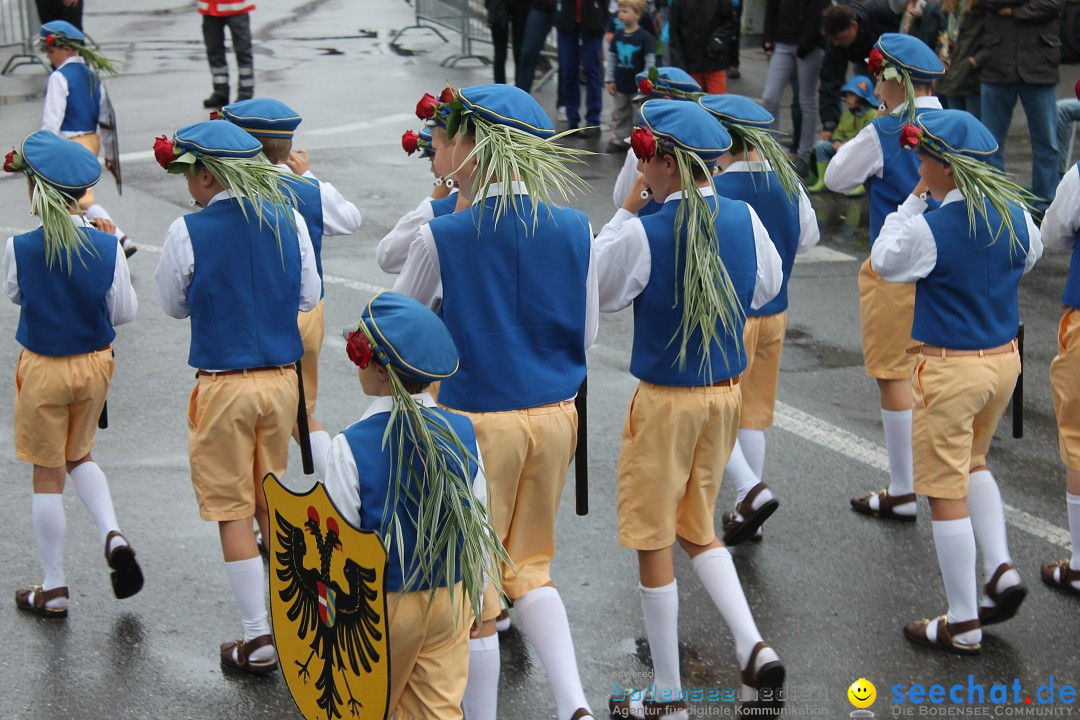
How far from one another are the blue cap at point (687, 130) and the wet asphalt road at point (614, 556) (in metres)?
1.97

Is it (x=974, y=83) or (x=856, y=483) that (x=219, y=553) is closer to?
(x=856, y=483)

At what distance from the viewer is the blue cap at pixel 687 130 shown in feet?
14.6

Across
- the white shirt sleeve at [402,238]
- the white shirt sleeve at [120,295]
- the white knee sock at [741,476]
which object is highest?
the white shirt sleeve at [402,238]

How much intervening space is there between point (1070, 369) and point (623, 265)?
6.95 feet

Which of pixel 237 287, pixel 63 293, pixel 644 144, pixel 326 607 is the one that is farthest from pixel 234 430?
pixel 644 144

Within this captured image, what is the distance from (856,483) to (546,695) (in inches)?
95.4

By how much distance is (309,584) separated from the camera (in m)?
3.66

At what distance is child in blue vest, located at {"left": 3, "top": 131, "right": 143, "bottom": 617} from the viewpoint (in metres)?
5.08

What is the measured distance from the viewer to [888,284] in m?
6.04

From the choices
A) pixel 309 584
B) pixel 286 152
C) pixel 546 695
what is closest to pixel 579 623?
pixel 546 695

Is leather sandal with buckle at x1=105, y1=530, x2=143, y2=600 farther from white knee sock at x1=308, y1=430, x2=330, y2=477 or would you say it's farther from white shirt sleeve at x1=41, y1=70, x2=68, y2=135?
white shirt sleeve at x1=41, y1=70, x2=68, y2=135

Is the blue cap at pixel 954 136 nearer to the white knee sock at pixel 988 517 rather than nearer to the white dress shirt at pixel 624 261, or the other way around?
the white dress shirt at pixel 624 261

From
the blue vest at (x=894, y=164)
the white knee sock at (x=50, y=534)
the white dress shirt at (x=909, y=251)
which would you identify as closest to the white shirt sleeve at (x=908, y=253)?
the white dress shirt at (x=909, y=251)

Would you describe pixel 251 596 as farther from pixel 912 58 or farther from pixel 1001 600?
pixel 912 58
